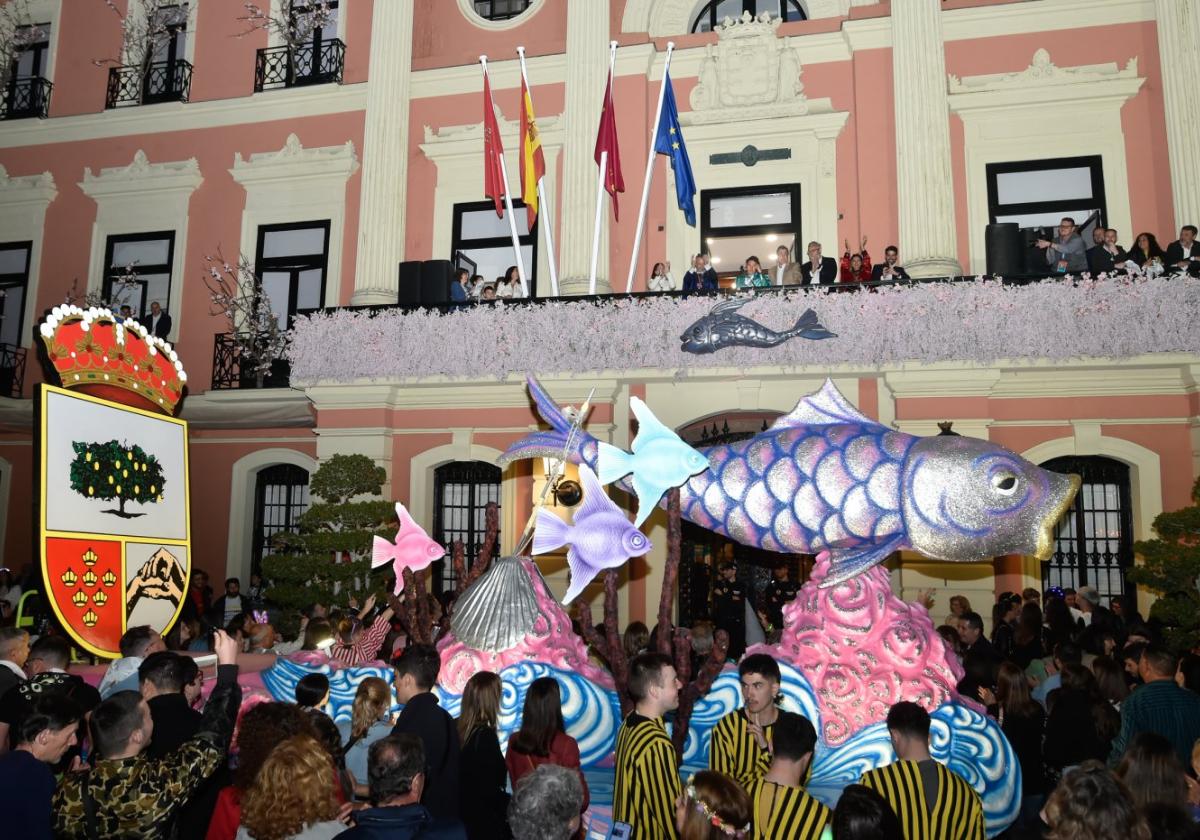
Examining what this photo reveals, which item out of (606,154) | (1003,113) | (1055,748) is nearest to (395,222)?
(606,154)

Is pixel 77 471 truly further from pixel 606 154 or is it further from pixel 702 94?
pixel 702 94

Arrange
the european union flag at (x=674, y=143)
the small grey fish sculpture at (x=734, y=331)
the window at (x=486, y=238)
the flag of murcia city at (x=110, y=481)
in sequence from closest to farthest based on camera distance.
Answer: the flag of murcia city at (x=110, y=481)
the small grey fish sculpture at (x=734, y=331)
the european union flag at (x=674, y=143)
the window at (x=486, y=238)

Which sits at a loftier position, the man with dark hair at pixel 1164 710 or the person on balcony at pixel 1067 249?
the person on balcony at pixel 1067 249

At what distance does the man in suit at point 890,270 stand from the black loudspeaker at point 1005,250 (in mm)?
1070

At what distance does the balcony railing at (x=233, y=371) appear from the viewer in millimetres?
16562

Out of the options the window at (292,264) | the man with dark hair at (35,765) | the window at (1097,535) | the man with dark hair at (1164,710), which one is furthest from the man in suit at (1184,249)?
the window at (292,264)

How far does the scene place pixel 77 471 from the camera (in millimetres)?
8242

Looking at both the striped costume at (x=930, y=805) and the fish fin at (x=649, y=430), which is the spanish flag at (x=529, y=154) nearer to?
the fish fin at (x=649, y=430)

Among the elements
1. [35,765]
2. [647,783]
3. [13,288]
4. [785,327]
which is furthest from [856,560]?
[13,288]

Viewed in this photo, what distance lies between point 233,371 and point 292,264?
7.04 ft

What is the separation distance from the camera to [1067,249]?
42.0ft

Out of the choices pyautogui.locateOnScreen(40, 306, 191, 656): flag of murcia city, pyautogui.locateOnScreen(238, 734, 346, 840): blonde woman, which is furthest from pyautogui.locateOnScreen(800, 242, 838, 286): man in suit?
pyautogui.locateOnScreen(238, 734, 346, 840): blonde woman

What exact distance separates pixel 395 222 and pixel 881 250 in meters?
7.57

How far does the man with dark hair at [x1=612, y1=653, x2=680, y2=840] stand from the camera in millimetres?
4004
